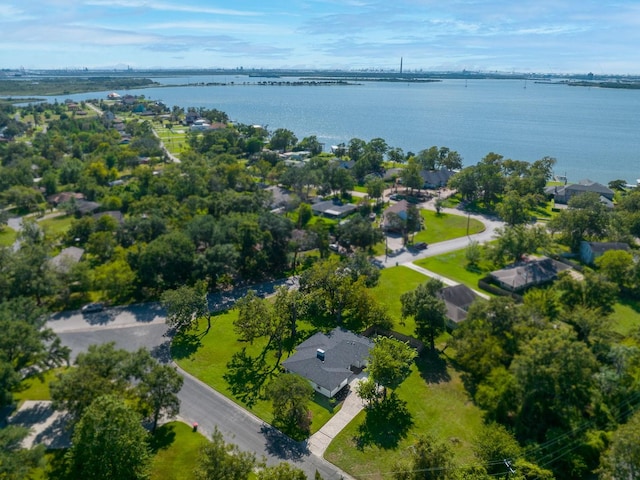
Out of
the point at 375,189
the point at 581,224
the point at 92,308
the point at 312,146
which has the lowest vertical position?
the point at 92,308

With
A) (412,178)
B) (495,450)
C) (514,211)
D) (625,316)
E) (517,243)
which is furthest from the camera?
(412,178)

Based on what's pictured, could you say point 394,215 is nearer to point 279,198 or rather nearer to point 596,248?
point 279,198

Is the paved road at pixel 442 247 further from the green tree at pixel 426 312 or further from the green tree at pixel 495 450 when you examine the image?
the green tree at pixel 495 450

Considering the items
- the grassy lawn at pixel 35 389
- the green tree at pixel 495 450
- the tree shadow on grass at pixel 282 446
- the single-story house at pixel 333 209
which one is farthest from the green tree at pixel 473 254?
the grassy lawn at pixel 35 389

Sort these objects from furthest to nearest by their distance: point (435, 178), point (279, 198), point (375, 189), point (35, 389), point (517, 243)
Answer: point (435, 178) < point (279, 198) < point (375, 189) < point (517, 243) < point (35, 389)

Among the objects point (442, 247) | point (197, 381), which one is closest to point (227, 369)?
point (197, 381)

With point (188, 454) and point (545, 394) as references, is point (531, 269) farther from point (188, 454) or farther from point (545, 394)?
point (188, 454)

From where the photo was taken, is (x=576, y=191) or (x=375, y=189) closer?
(x=375, y=189)
